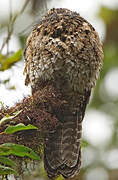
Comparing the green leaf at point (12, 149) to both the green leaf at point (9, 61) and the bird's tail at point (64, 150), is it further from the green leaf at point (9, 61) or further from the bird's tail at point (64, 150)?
the green leaf at point (9, 61)

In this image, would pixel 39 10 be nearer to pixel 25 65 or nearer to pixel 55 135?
pixel 25 65

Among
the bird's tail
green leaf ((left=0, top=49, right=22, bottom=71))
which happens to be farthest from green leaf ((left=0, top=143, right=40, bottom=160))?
green leaf ((left=0, top=49, right=22, bottom=71))

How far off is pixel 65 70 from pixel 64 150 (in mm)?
686

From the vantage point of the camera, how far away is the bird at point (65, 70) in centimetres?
448

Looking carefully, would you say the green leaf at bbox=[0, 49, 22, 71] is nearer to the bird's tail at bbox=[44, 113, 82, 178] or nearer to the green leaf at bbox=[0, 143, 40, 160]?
the bird's tail at bbox=[44, 113, 82, 178]

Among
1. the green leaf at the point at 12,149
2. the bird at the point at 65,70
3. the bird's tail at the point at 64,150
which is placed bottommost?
the green leaf at the point at 12,149

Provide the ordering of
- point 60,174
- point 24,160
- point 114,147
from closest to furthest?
point 24,160, point 60,174, point 114,147

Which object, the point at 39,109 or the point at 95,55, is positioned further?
the point at 95,55

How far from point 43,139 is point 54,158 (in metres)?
0.45

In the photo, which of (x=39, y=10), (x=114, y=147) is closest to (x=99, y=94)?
(x=114, y=147)

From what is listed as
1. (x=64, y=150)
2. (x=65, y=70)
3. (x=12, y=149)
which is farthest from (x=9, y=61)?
(x=12, y=149)

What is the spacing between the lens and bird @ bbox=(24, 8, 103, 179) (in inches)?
177

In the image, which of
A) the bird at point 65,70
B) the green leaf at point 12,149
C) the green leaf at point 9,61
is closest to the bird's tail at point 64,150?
the bird at point 65,70

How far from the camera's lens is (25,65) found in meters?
4.84
